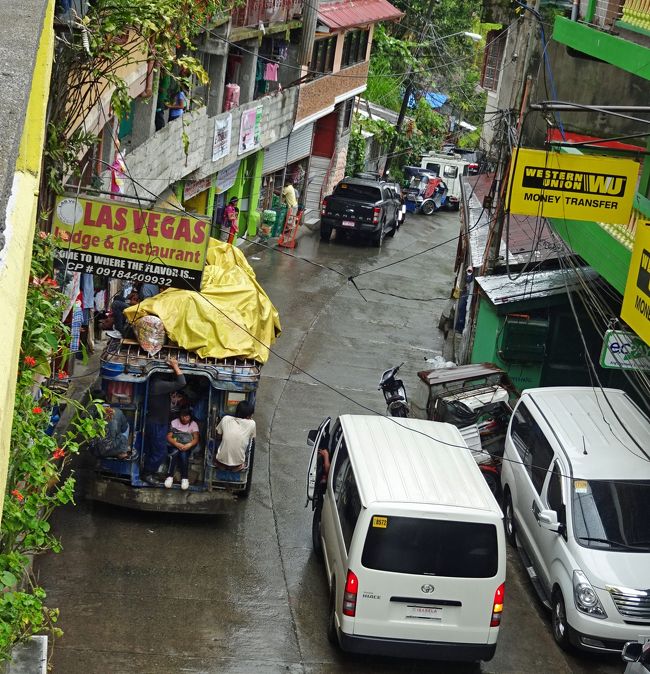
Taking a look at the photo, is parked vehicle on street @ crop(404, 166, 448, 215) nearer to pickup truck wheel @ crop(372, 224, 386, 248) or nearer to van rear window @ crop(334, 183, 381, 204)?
pickup truck wheel @ crop(372, 224, 386, 248)

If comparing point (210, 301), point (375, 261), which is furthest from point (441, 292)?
point (210, 301)

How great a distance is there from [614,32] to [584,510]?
7.73 metres

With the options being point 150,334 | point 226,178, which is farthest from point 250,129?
point 150,334

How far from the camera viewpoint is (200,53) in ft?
79.4

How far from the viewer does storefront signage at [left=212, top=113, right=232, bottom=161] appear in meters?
24.3

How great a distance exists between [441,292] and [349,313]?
4.47m

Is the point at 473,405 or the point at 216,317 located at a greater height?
the point at 216,317

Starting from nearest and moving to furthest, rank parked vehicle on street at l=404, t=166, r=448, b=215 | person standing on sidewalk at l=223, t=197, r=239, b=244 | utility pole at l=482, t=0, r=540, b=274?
utility pole at l=482, t=0, r=540, b=274 → person standing on sidewalk at l=223, t=197, r=239, b=244 → parked vehicle on street at l=404, t=166, r=448, b=215

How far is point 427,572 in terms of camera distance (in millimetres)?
9727

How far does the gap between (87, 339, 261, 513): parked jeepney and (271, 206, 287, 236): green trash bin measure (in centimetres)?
1945

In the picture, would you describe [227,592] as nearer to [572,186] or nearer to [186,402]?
[186,402]

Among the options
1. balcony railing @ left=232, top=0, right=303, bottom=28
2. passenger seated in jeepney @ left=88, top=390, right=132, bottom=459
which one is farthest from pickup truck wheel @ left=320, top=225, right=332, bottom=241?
passenger seated in jeepney @ left=88, top=390, right=132, bottom=459

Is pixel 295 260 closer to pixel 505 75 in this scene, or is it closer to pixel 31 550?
pixel 505 75

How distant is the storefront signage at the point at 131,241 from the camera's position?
37.9ft
